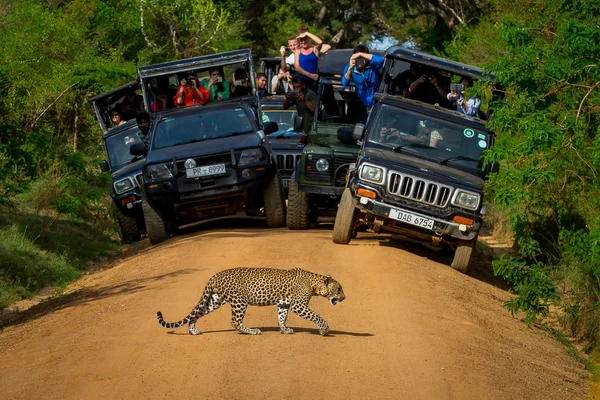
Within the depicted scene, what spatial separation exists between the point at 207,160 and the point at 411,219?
11.9 ft

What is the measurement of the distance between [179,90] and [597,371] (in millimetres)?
9210

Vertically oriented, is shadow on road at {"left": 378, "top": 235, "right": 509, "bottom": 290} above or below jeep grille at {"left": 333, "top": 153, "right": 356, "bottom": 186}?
below

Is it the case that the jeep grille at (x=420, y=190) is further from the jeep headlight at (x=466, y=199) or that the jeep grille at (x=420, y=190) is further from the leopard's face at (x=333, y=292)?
the leopard's face at (x=333, y=292)

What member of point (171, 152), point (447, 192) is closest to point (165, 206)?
point (171, 152)

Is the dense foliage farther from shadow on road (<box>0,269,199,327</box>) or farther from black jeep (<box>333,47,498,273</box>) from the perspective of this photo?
shadow on road (<box>0,269,199,327</box>)

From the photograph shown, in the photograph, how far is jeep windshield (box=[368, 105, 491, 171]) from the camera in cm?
1525

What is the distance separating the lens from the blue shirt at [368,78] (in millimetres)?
17234

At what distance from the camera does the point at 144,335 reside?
398 inches

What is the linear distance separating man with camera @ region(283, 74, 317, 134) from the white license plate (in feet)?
6.85

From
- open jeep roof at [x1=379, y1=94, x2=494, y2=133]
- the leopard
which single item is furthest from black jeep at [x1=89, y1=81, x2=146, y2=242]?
the leopard

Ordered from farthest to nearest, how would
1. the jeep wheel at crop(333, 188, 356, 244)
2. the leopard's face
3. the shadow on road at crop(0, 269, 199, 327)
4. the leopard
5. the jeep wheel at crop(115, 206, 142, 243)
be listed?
the jeep wheel at crop(115, 206, 142, 243)
the jeep wheel at crop(333, 188, 356, 244)
the shadow on road at crop(0, 269, 199, 327)
the leopard's face
the leopard

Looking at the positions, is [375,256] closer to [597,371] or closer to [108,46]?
[597,371]

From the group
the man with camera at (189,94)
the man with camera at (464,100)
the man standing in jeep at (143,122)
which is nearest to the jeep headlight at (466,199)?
the man with camera at (464,100)

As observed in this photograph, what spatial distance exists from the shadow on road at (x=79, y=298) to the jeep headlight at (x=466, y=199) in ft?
11.0
